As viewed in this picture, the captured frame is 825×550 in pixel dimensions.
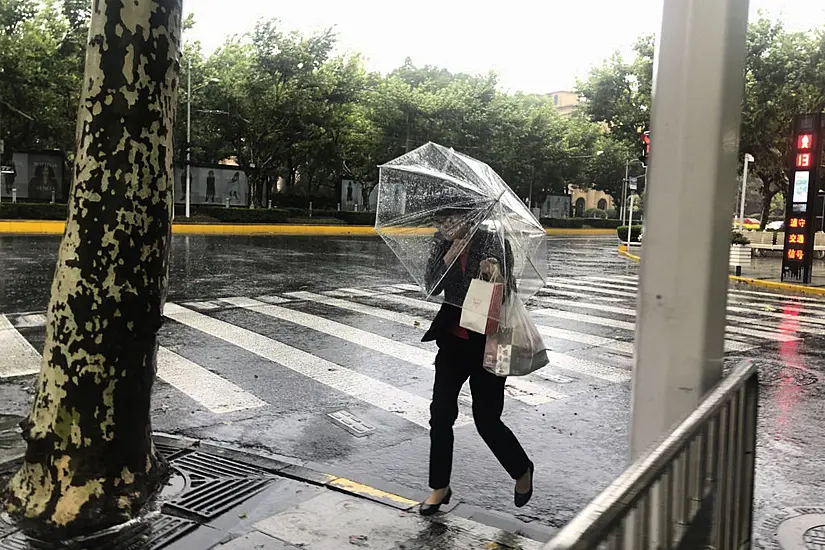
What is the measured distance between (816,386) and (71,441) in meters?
6.94

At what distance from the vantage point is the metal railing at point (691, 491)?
1.67m

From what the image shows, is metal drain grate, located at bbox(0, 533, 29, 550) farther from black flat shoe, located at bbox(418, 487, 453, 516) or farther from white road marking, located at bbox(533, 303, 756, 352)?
white road marking, located at bbox(533, 303, 756, 352)

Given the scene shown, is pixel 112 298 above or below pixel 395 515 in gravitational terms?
above

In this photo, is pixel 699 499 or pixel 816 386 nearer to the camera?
pixel 699 499

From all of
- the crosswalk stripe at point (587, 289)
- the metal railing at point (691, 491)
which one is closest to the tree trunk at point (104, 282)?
the metal railing at point (691, 491)

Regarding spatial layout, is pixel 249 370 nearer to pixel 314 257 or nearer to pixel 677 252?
pixel 677 252

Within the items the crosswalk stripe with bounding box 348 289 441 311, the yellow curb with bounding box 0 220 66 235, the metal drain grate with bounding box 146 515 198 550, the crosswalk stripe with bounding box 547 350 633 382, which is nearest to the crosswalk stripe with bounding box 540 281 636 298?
the crosswalk stripe with bounding box 348 289 441 311

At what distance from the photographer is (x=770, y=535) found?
3.95 metres

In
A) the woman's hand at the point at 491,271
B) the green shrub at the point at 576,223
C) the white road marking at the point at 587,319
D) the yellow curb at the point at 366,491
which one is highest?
the green shrub at the point at 576,223

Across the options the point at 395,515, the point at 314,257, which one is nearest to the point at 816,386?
the point at 395,515

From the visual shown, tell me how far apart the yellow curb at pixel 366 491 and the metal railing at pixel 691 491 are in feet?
6.11

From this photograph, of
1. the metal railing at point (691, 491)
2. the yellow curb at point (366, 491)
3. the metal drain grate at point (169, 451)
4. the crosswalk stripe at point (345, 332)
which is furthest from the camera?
the crosswalk stripe at point (345, 332)

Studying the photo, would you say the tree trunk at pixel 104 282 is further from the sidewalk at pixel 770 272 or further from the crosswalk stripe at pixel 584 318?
the sidewalk at pixel 770 272

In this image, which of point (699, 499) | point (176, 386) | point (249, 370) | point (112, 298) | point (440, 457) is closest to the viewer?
point (699, 499)
